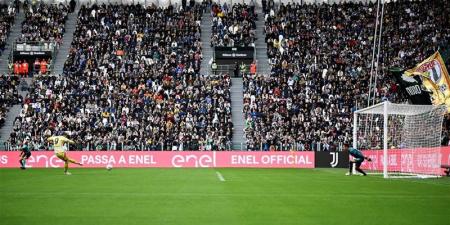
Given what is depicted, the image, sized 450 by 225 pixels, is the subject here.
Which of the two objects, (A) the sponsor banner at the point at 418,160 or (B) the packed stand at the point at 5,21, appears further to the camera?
(B) the packed stand at the point at 5,21

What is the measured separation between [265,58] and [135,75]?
1232 centimetres

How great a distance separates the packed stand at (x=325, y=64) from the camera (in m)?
42.2

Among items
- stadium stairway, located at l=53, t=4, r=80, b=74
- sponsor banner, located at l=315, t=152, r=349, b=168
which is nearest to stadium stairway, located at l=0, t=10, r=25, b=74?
stadium stairway, located at l=53, t=4, r=80, b=74

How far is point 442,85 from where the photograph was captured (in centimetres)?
2978

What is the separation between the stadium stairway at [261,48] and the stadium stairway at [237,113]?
3067 millimetres

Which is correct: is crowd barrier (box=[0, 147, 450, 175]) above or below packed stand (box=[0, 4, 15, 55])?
below

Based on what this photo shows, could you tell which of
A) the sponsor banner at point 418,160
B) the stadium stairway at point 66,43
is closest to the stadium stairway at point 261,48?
the stadium stairway at point 66,43

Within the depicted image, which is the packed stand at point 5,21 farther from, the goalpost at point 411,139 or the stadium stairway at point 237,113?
the goalpost at point 411,139

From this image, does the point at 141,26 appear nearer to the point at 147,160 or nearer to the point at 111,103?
the point at 111,103

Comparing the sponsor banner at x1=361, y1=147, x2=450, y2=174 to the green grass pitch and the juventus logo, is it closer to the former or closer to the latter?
the juventus logo

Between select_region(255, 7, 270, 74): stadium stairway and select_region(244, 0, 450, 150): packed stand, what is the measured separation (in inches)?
34.5

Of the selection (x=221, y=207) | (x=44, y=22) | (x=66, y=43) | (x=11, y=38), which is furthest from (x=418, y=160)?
(x=11, y=38)

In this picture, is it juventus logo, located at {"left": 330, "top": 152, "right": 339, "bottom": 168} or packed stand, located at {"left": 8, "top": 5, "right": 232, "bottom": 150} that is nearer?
juventus logo, located at {"left": 330, "top": 152, "right": 339, "bottom": 168}

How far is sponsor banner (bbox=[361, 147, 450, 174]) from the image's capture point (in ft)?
87.8
